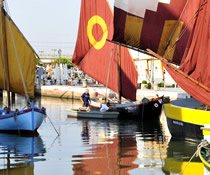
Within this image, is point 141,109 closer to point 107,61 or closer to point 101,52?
point 107,61

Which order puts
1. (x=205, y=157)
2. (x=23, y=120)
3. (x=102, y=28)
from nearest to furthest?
(x=205, y=157) < (x=23, y=120) < (x=102, y=28)

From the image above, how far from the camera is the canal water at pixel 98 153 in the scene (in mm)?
16375

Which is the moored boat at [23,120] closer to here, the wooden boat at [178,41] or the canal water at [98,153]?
the canal water at [98,153]

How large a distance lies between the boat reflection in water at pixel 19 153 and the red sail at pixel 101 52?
439 inches

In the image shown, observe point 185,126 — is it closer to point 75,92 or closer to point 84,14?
point 84,14

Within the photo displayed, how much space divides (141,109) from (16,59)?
335 inches

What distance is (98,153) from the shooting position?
19469 mm

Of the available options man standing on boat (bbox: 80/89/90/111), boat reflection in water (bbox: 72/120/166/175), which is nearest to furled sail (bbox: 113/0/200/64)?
boat reflection in water (bbox: 72/120/166/175)

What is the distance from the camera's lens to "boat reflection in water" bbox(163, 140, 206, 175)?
16.2 meters

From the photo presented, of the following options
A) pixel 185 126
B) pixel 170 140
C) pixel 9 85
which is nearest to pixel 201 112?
pixel 185 126

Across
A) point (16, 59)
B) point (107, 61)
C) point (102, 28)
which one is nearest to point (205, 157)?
point (16, 59)

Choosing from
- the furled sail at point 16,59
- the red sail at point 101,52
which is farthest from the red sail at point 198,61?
the red sail at point 101,52

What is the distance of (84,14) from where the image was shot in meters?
38.4

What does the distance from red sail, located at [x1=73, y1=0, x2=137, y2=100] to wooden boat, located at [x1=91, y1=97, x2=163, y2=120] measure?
2.04 metres
